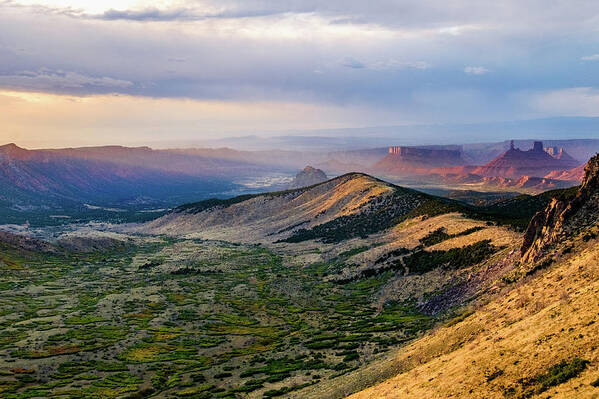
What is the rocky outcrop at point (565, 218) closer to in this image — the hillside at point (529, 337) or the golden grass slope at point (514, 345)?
the hillside at point (529, 337)

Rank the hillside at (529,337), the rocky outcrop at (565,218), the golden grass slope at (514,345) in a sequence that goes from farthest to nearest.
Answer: the rocky outcrop at (565,218) → the golden grass slope at (514,345) → the hillside at (529,337)

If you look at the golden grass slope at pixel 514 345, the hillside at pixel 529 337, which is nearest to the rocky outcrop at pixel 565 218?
the hillside at pixel 529 337

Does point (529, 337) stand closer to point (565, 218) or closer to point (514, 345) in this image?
point (514, 345)

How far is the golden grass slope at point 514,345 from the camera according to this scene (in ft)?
90.4

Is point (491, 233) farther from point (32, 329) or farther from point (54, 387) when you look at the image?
point (32, 329)

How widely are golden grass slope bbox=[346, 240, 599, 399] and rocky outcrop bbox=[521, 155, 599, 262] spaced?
5.31m

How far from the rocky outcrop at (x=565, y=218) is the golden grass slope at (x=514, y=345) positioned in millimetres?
5309

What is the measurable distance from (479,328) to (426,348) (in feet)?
18.1

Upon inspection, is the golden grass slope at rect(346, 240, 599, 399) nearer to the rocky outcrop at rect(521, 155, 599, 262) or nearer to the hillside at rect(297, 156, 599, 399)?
the hillside at rect(297, 156, 599, 399)

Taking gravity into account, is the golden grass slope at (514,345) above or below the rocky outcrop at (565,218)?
below

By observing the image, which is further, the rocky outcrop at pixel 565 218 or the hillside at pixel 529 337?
the rocky outcrop at pixel 565 218

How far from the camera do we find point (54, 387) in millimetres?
52781

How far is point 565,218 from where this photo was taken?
57344 millimetres

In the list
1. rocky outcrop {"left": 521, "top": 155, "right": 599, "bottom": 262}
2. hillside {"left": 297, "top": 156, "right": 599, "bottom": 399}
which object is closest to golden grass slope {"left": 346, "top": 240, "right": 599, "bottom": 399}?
hillside {"left": 297, "top": 156, "right": 599, "bottom": 399}
